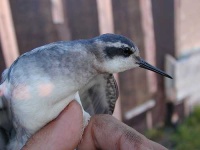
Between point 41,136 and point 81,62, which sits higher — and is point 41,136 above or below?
below

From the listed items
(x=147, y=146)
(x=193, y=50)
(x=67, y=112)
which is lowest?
(x=193, y=50)

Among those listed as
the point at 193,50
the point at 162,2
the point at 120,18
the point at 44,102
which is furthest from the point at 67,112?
the point at 193,50

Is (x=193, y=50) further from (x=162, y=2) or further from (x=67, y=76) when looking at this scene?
(x=67, y=76)

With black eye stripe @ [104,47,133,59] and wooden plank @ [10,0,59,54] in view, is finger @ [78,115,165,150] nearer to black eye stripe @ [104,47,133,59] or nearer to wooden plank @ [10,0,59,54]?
black eye stripe @ [104,47,133,59]

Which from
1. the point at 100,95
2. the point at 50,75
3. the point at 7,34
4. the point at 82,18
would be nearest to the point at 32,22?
the point at 7,34

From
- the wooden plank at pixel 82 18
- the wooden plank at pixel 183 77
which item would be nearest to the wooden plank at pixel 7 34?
the wooden plank at pixel 82 18

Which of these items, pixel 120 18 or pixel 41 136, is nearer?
pixel 41 136

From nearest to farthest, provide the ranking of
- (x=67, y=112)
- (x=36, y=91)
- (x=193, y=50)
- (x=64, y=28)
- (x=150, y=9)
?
1. (x=36, y=91)
2. (x=67, y=112)
3. (x=64, y=28)
4. (x=150, y=9)
5. (x=193, y=50)

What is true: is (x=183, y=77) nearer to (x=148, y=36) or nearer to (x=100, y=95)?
(x=148, y=36)
